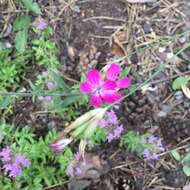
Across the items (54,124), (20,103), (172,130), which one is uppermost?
(20,103)

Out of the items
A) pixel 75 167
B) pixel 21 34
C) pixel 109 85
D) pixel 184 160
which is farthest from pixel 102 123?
pixel 21 34

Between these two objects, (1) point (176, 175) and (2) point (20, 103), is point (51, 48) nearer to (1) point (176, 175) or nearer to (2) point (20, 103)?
(2) point (20, 103)

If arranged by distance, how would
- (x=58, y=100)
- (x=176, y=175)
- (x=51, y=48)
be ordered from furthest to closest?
(x=51, y=48) → (x=176, y=175) → (x=58, y=100)

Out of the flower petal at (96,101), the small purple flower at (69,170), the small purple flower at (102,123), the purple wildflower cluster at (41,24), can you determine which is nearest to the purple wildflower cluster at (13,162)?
the small purple flower at (69,170)

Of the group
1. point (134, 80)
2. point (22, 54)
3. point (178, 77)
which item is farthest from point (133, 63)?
point (22, 54)

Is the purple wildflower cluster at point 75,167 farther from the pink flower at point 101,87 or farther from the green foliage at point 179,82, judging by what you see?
the green foliage at point 179,82

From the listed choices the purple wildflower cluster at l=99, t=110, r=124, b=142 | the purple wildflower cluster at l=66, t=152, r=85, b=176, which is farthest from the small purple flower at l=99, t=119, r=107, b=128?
the purple wildflower cluster at l=66, t=152, r=85, b=176

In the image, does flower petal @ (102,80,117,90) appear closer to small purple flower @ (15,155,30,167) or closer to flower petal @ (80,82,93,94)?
flower petal @ (80,82,93,94)
